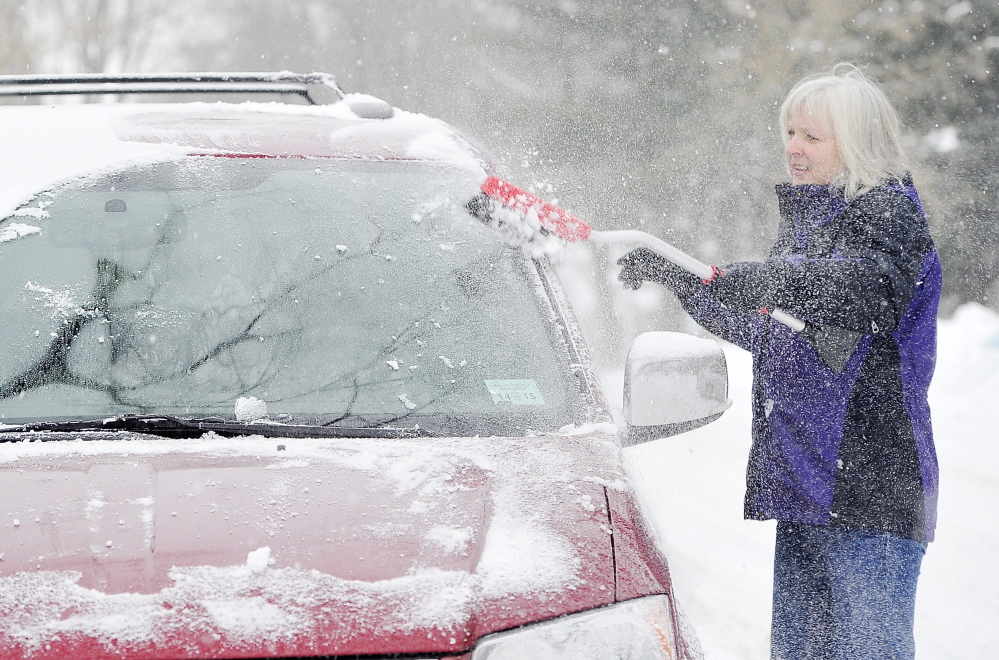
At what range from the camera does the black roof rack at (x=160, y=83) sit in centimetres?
313

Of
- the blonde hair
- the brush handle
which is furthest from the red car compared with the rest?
the blonde hair

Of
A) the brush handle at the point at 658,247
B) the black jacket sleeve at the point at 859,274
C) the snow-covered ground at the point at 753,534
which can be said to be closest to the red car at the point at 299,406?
the brush handle at the point at 658,247

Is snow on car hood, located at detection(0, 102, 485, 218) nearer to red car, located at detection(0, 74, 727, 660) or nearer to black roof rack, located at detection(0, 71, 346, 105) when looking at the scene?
red car, located at detection(0, 74, 727, 660)

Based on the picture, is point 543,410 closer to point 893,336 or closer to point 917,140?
point 893,336

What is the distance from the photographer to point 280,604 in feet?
4.93

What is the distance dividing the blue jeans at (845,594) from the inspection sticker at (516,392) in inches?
35.4

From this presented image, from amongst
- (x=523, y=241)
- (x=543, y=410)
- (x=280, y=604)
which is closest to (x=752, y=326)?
(x=523, y=241)

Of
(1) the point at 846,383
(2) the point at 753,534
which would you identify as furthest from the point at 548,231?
(2) the point at 753,534

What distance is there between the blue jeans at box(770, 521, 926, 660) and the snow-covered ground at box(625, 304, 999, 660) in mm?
467

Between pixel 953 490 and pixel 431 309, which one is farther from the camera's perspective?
pixel 953 490

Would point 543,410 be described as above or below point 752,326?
below

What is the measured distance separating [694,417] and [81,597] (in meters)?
1.30

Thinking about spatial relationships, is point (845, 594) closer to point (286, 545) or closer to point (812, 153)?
point (812, 153)

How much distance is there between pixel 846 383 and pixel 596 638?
Answer: 1.22 metres
